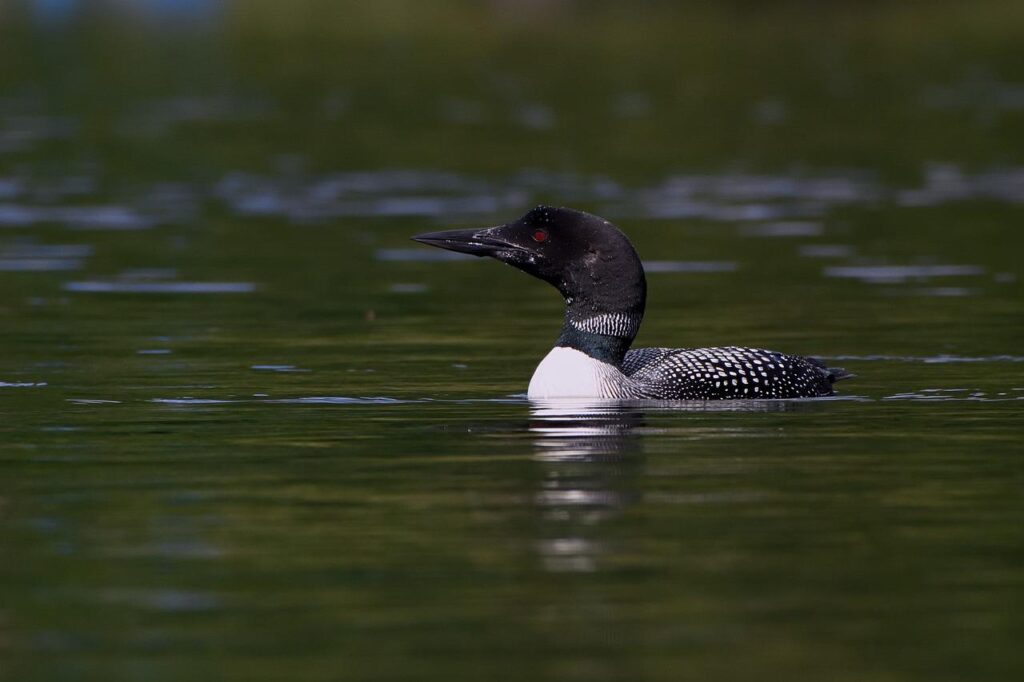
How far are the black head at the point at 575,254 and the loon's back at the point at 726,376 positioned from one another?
0.35 m

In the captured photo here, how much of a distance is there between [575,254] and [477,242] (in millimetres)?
494

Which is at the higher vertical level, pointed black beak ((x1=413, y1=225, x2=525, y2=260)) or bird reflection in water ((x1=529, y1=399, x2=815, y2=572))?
pointed black beak ((x1=413, y1=225, x2=525, y2=260))

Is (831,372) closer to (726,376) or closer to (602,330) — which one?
(726,376)

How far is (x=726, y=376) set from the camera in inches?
414

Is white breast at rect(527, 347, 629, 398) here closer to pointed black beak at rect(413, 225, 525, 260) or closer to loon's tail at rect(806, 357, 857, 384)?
pointed black beak at rect(413, 225, 525, 260)

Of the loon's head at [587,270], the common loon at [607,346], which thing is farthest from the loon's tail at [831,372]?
the loon's head at [587,270]

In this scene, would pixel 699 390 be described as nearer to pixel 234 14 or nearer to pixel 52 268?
pixel 52 268

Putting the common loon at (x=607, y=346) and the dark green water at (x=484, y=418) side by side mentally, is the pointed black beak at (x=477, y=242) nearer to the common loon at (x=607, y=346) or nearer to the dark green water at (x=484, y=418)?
the common loon at (x=607, y=346)

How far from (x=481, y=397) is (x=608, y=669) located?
5.07 metres

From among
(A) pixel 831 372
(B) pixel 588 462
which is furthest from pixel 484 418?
(A) pixel 831 372

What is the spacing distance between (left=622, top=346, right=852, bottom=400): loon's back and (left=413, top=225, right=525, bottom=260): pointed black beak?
2.70 feet

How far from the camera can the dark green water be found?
6117 mm

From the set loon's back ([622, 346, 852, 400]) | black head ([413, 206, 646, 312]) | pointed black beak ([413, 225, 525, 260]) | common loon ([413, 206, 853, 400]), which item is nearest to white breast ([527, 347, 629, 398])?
common loon ([413, 206, 853, 400])

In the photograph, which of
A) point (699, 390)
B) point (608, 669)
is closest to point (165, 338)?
point (699, 390)
